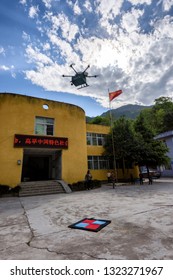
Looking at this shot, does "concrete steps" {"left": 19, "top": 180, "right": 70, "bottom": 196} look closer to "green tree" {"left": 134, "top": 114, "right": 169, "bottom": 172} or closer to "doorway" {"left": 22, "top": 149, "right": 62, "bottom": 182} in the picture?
"doorway" {"left": 22, "top": 149, "right": 62, "bottom": 182}

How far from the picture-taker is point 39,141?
557 inches

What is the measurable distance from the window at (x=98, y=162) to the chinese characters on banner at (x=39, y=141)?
214 inches

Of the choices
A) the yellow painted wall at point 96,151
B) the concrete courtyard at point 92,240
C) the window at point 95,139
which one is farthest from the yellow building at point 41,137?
the concrete courtyard at point 92,240

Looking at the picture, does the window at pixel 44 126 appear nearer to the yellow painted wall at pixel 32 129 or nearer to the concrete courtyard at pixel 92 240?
the yellow painted wall at pixel 32 129

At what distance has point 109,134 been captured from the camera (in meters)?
20.4

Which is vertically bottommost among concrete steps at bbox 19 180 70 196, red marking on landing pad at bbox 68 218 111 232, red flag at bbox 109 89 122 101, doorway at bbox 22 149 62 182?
red marking on landing pad at bbox 68 218 111 232

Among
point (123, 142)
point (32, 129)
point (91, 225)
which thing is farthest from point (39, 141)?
point (91, 225)

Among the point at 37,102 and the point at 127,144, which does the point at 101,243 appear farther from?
the point at 127,144

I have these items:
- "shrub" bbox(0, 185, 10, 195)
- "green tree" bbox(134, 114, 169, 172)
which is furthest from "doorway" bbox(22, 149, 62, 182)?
"green tree" bbox(134, 114, 169, 172)

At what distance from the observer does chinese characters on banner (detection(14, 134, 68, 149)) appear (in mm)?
13302

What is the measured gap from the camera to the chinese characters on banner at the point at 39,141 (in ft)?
43.6

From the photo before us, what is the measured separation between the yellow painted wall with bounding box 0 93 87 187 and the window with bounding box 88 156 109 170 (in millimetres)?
3430

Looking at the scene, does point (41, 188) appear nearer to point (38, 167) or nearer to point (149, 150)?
point (38, 167)
